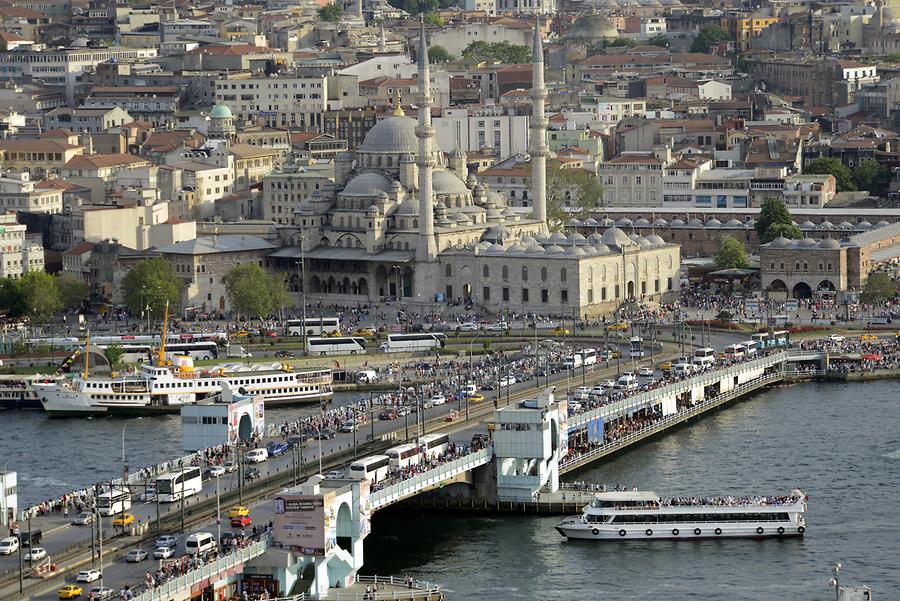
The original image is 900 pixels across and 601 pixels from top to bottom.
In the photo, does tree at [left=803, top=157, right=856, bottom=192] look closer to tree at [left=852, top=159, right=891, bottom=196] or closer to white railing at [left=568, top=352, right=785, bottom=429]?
tree at [left=852, top=159, right=891, bottom=196]

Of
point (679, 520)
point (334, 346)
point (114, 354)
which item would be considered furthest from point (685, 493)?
point (114, 354)

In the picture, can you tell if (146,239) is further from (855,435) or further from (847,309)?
(855,435)

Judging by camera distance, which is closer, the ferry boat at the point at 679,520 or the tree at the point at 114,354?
the ferry boat at the point at 679,520

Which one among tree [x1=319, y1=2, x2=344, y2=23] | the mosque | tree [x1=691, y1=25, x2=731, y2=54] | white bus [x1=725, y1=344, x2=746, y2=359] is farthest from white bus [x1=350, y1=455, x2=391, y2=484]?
tree [x1=319, y1=2, x2=344, y2=23]

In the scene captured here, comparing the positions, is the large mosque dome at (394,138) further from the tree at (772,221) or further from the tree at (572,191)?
the tree at (772,221)

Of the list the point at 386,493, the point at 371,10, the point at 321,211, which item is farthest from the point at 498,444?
the point at 371,10

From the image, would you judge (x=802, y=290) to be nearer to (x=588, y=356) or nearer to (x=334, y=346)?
(x=588, y=356)

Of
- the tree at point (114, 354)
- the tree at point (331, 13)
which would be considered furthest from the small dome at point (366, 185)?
the tree at point (331, 13)
